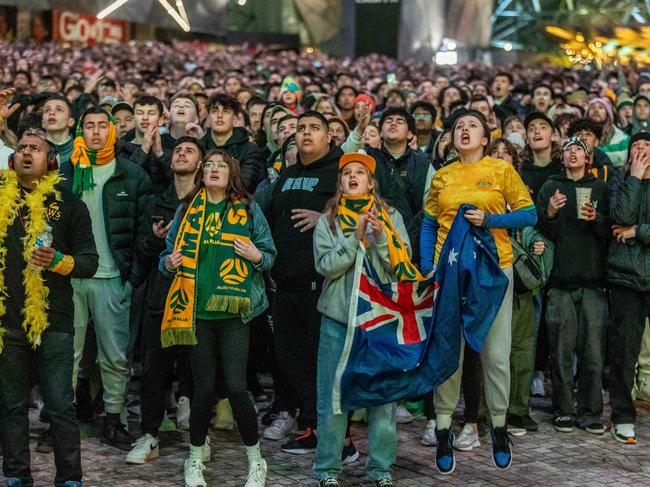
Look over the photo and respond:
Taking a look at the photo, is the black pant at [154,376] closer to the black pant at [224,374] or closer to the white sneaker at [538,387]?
the black pant at [224,374]

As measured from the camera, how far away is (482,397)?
8.65 meters

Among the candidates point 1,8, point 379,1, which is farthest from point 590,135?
point 379,1

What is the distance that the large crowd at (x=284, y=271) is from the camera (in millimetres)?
7055

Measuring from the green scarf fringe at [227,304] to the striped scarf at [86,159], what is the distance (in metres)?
1.65

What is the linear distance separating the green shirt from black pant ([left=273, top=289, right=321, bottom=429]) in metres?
0.80

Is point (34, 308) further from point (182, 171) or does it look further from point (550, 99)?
point (550, 99)

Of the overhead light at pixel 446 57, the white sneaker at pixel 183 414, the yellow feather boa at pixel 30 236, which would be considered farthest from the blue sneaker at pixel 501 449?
the overhead light at pixel 446 57

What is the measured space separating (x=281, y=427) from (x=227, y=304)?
1.63 m

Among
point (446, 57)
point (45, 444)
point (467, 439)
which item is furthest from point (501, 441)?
point (446, 57)

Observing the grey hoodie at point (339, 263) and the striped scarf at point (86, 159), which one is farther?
the striped scarf at point (86, 159)

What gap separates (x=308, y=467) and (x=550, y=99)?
859cm

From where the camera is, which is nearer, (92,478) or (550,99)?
(92,478)

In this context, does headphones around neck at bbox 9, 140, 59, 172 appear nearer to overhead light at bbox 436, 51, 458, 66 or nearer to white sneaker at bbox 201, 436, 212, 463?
white sneaker at bbox 201, 436, 212, 463

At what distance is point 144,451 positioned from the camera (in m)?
7.88
